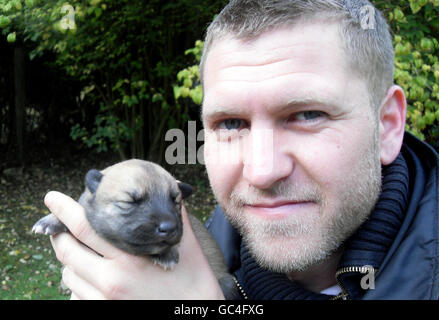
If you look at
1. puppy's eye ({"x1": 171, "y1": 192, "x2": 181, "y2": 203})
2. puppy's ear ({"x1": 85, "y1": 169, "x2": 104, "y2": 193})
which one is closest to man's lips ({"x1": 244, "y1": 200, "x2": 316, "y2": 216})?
puppy's eye ({"x1": 171, "y1": 192, "x2": 181, "y2": 203})

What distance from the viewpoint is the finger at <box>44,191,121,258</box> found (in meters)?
2.26

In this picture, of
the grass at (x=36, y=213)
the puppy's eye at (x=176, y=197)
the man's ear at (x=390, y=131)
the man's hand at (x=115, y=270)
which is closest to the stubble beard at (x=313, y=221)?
the man's ear at (x=390, y=131)

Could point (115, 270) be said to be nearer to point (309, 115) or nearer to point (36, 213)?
point (309, 115)

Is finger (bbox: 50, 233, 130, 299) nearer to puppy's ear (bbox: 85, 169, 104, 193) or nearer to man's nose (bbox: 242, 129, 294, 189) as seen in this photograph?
puppy's ear (bbox: 85, 169, 104, 193)

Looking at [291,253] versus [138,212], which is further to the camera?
[138,212]

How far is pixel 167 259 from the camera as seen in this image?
7.30 feet

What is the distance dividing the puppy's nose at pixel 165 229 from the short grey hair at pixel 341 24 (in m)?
0.99

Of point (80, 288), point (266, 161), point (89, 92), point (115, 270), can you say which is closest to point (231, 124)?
point (266, 161)

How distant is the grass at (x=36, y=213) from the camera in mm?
5785

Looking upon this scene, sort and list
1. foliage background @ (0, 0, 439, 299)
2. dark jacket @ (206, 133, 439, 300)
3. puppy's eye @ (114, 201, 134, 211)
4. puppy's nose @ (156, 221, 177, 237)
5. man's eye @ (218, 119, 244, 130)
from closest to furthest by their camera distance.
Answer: dark jacket @ (206, 133, 439, 300) → man's eye @ (218, 119, 244, 130) → puppy's nose @ (156, 221, 177, 237) → puppy's eye @ (114, 201, 134, 211) → foliage background @ (0, 0, 439, 299)

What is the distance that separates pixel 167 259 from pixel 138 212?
12.2 inches

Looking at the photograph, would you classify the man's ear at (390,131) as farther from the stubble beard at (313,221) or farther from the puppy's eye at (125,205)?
the puppy's eye at (125,205)

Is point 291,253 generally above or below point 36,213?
above

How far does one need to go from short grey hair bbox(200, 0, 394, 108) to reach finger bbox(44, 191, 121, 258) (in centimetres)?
120
